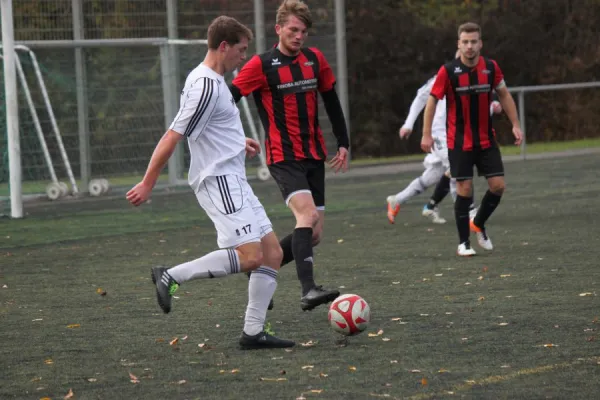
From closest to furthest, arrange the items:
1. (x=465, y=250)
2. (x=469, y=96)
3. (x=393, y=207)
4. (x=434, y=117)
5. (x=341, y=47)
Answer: (x=469, y=96), (x=465, y=250), (x=393, y=207), (x=434, y=117), (x=341, y=47)

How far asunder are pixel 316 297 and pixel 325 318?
0.90ft

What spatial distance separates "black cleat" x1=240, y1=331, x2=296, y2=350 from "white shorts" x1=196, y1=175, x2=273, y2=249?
50 cm

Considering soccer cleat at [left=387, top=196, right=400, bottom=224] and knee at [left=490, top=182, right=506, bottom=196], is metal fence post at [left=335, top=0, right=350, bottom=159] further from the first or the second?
knee at [left=490, top=182, right=506, bottom=196]

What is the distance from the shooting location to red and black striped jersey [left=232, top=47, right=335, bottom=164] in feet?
26.5

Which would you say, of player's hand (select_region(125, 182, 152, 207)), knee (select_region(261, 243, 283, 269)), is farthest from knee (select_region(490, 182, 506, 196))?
player's hand (select_region(125, 182, 152, 207))

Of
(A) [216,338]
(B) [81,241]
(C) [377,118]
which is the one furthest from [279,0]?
(A) [216,338]

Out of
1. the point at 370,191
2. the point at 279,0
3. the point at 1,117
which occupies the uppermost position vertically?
the point at 279,0

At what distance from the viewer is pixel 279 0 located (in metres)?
23.0

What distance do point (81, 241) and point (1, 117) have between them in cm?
523

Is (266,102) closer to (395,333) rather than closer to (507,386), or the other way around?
(395,333)

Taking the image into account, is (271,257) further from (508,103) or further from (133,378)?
(508,103)

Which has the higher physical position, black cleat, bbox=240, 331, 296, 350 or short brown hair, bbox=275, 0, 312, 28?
short brown hair, bbox=275, 0, 312, 28

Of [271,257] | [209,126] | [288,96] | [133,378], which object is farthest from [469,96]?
[133,378]

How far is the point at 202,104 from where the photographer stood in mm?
6387
